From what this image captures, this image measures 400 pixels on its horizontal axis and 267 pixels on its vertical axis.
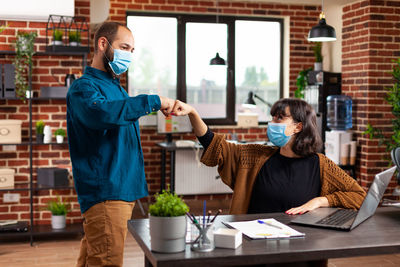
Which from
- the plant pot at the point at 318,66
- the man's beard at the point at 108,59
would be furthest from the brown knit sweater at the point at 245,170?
the plant pot at the point at 318,66

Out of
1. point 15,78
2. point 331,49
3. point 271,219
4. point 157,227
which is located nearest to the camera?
point 157,227

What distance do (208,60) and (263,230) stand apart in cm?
497

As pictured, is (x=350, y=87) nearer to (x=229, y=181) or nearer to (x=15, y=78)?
(x=15, y=78)

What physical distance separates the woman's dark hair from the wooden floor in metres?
1.83

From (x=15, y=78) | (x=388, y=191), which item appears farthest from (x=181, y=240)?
(x=388, y=191)

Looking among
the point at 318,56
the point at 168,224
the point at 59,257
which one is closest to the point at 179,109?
the point at 168,224

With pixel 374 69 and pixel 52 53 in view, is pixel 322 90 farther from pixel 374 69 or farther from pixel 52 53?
pixel 52 53

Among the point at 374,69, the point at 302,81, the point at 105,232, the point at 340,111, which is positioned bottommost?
the point at 105,232

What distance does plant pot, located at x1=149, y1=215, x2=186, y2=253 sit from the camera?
162 cm

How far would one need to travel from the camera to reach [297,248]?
67.5 inches

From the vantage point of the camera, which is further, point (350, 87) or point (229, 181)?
point (350, 87)

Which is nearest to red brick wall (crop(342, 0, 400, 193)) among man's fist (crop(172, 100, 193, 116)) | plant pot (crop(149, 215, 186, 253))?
man's fist (crop(172, 100, 193, 116))

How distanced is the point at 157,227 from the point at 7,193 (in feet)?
11.8

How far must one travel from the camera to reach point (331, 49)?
6.72 meters
